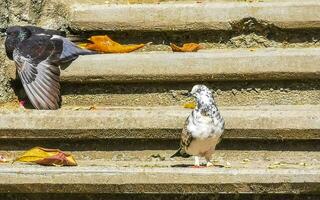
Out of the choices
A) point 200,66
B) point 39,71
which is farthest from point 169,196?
point 39,71

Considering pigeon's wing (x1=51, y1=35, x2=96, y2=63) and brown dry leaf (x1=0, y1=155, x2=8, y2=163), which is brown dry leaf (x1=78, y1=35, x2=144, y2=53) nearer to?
pigeon's wing (x1=51, y1=35, x2=96, y2=63)

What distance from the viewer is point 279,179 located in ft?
15.1

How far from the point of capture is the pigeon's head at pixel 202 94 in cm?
496

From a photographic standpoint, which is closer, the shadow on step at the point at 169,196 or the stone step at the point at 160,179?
the stone step at the point at 160,179

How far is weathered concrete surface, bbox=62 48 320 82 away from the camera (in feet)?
17.3

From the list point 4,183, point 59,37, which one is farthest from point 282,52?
point 4,183

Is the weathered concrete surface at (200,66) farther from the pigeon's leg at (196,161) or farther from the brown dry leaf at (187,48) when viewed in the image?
the pigeon's leg at (196,161)

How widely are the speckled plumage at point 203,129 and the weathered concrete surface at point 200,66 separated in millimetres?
362

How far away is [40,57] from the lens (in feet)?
18.6

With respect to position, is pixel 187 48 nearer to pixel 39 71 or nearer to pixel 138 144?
pixel 138 144

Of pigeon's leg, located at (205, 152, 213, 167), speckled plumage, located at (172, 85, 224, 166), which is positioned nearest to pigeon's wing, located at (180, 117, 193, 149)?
speckled plumage, located at (172, 85, 224, 166)

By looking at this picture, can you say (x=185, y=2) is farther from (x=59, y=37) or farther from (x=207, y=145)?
(x=207, y=145)

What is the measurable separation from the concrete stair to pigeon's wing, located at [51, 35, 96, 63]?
68 millimetres

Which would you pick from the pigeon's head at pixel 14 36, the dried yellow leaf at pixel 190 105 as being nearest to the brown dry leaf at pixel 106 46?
the pigeon's head at pixel 14 36
